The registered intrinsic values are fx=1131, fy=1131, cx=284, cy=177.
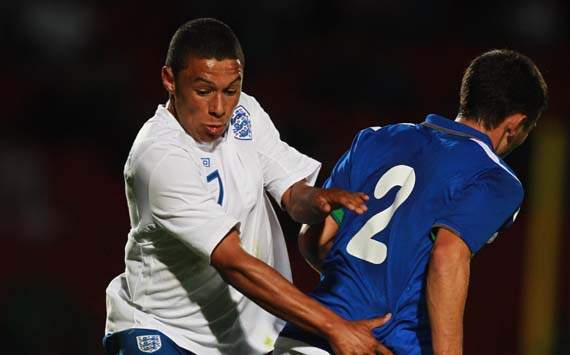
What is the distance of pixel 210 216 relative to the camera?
11.5 feet

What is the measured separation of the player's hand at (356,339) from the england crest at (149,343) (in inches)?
30.2

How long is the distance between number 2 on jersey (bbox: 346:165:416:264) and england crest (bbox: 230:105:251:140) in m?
0.66

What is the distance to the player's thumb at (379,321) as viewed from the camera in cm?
330

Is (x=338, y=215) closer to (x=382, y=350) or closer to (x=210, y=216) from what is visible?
(x=210, y=216)

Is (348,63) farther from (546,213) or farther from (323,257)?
(323,257)

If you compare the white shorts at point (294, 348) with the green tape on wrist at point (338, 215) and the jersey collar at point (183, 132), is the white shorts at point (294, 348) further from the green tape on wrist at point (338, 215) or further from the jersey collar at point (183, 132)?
the jersey collar at point (183, 132)

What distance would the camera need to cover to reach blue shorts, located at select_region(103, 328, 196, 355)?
3.80 m

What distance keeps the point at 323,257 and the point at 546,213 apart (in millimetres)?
4560

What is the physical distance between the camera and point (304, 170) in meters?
4.06

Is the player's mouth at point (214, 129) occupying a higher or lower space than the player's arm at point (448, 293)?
higher

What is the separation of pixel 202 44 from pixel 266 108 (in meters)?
5.24

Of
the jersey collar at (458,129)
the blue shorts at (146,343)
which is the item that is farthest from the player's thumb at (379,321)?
the blue shorts at (146,343)

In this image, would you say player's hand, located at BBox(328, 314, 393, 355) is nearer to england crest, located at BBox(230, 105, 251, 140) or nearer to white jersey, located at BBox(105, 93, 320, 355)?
white jersey, located at BBox(105, 93, 320, 355)

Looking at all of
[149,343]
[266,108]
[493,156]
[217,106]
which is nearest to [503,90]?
[493,156]
